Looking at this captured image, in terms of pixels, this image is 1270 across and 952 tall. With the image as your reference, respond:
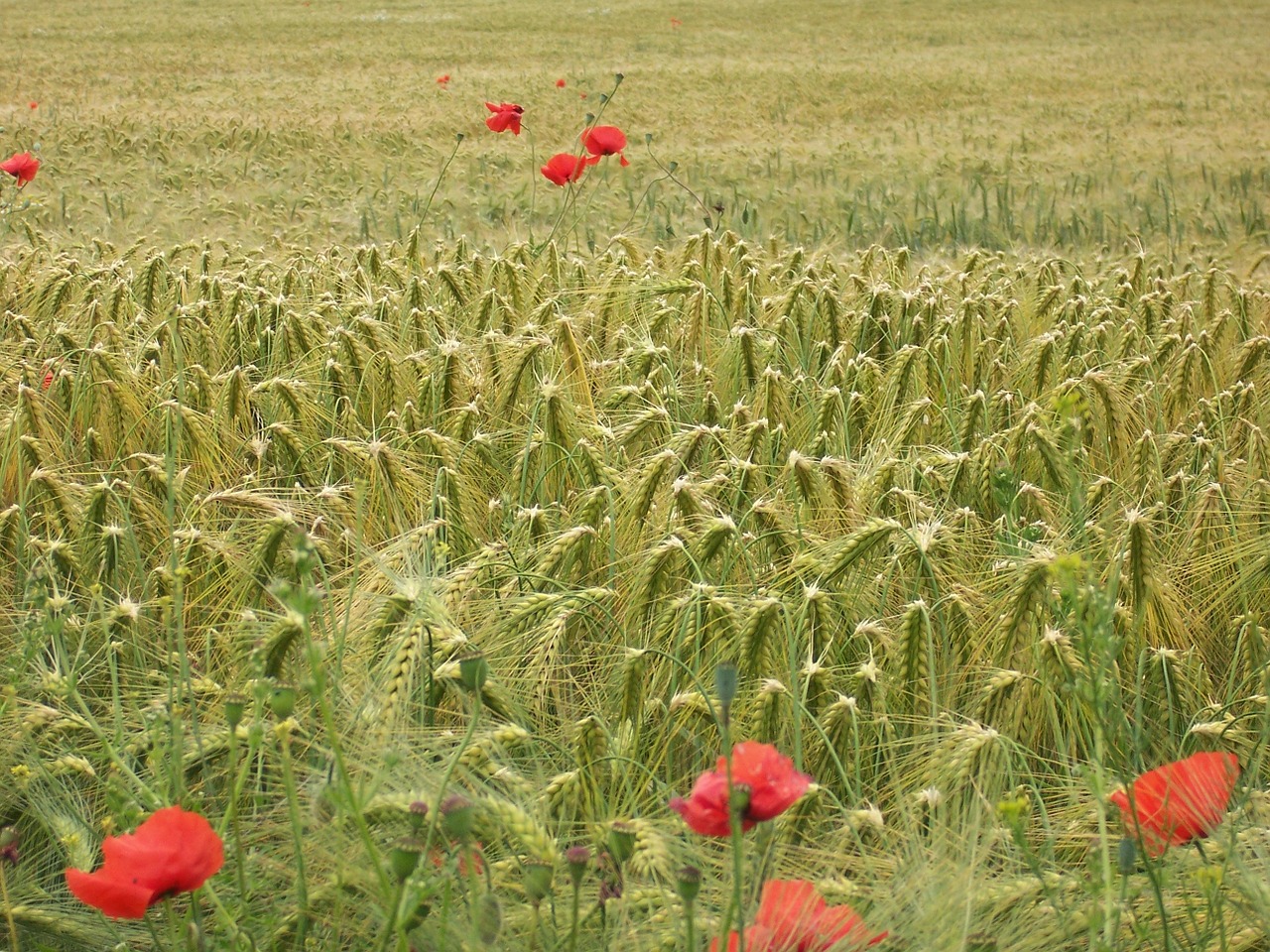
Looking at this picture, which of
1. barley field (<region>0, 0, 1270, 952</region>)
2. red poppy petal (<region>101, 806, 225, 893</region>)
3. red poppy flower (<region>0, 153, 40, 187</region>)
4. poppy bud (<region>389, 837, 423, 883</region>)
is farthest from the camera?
red poppy flower (<region>0, 153, 40, 187</region>)

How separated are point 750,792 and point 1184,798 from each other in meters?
0.49

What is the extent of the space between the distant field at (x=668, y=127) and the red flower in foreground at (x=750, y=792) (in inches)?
146

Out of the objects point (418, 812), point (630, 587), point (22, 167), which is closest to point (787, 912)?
point (418, 812)

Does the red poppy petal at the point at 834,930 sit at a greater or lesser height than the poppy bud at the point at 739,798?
lesser

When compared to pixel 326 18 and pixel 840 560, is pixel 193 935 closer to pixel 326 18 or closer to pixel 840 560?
pixel 840 560

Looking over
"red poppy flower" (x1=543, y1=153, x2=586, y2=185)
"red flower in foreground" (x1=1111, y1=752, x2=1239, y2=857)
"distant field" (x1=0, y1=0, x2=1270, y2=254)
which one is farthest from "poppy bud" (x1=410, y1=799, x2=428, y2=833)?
"distant field" (x1=0, y1=0, x2=1270, y2=254)

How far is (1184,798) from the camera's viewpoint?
112 centimetres

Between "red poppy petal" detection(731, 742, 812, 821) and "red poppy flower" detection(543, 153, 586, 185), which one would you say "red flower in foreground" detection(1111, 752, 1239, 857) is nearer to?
"red poppy petal" detection(731, 742, 812, 821)

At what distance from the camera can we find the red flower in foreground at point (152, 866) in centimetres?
88

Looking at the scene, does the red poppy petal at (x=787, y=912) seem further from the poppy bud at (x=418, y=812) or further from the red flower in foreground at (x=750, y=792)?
the poppy bud at (x=418, y=812)

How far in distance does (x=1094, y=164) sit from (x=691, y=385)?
462 cm

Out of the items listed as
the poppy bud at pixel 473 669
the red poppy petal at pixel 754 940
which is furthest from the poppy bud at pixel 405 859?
the red poppy petal at pixel 754 940

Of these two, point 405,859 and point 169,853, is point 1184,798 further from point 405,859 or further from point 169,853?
point 169,853

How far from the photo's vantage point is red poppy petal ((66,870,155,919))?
87 centimetres
